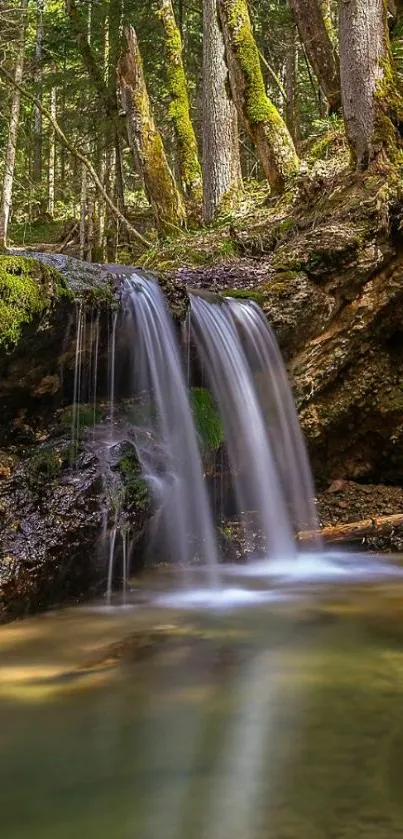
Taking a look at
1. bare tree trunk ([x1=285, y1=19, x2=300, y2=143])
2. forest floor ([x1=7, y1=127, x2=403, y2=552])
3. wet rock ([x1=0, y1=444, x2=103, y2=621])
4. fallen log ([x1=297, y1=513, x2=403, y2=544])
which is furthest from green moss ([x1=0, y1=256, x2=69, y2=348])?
bare tree trunk ([x1=285, y1=19, x2=300, y2=143])

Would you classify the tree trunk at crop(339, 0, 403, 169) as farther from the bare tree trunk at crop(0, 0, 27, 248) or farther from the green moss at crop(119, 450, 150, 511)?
the bare tree trunk at crop(0, 0, 27, 248)

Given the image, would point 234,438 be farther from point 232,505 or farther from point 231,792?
point 231,792

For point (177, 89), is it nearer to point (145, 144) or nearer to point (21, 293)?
point (145, 144)

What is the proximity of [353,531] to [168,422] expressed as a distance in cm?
223

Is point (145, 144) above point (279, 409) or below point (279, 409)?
above

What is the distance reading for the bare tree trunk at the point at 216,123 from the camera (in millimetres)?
11992

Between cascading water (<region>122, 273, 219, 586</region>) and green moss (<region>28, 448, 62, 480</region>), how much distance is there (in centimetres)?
86

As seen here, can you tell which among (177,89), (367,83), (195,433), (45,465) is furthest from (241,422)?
(177,89)

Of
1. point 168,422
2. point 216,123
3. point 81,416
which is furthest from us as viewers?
point 216,123

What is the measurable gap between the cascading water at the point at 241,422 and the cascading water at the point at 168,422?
1.45ft

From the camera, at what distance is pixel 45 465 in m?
4.82

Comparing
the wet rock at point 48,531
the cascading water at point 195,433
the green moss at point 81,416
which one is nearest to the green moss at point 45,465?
the wet rock at point 48,531

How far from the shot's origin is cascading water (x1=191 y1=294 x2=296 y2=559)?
6.52m

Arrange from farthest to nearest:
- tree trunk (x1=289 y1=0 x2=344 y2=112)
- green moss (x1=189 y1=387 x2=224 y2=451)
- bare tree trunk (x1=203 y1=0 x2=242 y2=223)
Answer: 1. bare tree trunk (x1=203 y1=0 x2=242 y2=223)
2. tree trunk (x1=289 y1=0 x2=344 y2=112)
3. green moss (x1=189 y1=387 x2=224 y2=451)
